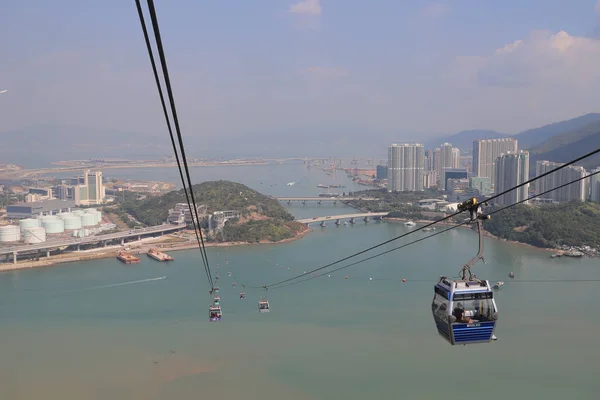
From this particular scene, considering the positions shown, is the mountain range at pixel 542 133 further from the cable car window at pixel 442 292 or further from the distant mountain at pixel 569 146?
the cable car window at pixel 442 292

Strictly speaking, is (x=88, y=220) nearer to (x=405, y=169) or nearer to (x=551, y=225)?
(x=551, y=225)

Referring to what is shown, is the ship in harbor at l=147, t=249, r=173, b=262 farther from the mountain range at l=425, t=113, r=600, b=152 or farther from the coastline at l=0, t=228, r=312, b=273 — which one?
the mountain range at l=425, t=113, r=600, b=152

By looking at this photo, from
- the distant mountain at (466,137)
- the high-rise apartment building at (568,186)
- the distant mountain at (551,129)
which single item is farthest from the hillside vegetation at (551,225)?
the distant mountain at (466,137)

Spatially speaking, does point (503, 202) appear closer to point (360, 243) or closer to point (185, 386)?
point (360, 243)

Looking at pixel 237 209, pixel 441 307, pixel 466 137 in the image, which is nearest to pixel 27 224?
pixel 237 209

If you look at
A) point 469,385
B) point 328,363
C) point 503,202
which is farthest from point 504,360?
point 503,202
